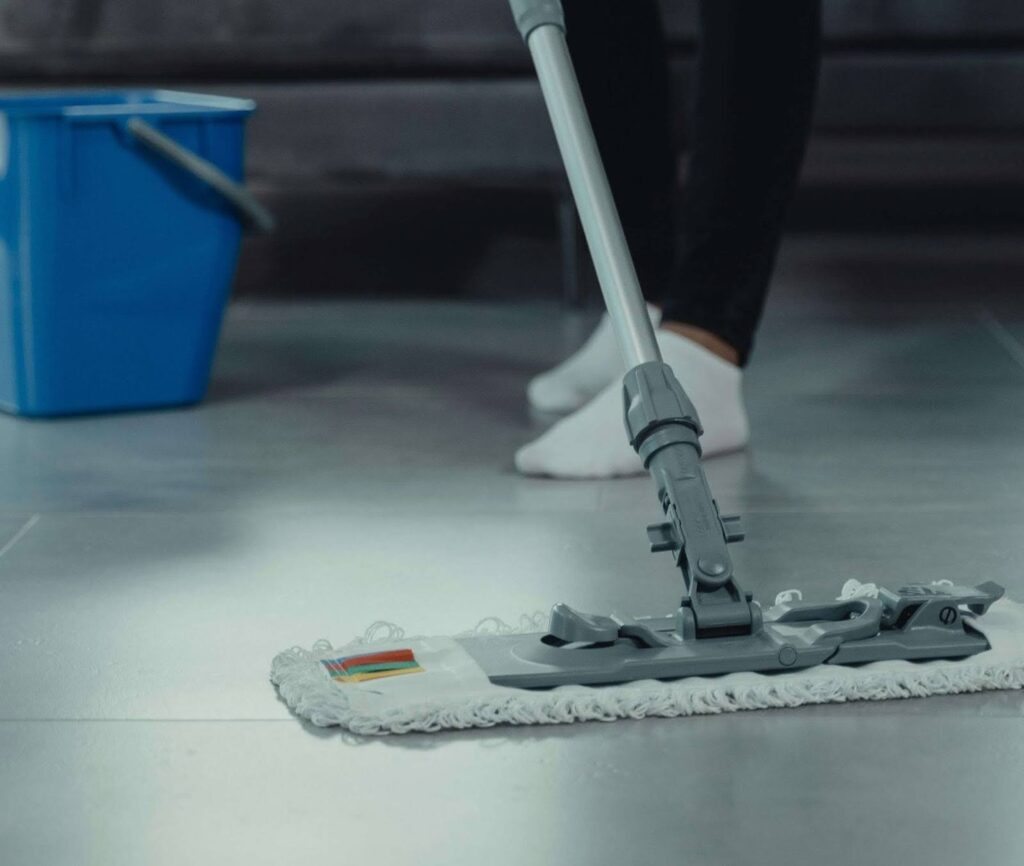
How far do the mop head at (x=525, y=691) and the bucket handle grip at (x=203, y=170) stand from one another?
2.57 ft

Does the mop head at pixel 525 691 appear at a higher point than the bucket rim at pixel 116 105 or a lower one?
lower

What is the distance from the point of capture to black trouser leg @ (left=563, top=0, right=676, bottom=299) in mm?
1423

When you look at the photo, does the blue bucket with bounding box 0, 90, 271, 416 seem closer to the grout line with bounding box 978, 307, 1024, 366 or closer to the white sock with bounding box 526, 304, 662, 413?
the white sock with bounding box 526, 304, 662, 413

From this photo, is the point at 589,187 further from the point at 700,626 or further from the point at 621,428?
the point at 621,428

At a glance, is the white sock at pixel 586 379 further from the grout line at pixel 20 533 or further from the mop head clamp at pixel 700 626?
the mop head clamp at pixel 700 626

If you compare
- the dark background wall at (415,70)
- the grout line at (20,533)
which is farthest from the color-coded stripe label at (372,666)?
the dark background wall at (415,70)

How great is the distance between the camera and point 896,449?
1274mm

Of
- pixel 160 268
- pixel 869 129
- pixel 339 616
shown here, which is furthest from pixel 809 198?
pixel 339 616

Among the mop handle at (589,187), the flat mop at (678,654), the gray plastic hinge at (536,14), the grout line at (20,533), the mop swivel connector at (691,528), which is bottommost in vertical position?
the grout line at (20,533)

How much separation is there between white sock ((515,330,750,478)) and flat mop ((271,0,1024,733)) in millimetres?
408

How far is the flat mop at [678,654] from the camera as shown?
0.71 metres

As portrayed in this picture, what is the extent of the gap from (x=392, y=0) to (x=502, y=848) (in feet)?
4.83

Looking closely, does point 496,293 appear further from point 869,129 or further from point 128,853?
point 128,853

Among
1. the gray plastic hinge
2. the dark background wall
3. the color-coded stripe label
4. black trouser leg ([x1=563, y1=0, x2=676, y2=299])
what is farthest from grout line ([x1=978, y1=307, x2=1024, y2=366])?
the color-coded stripe label
